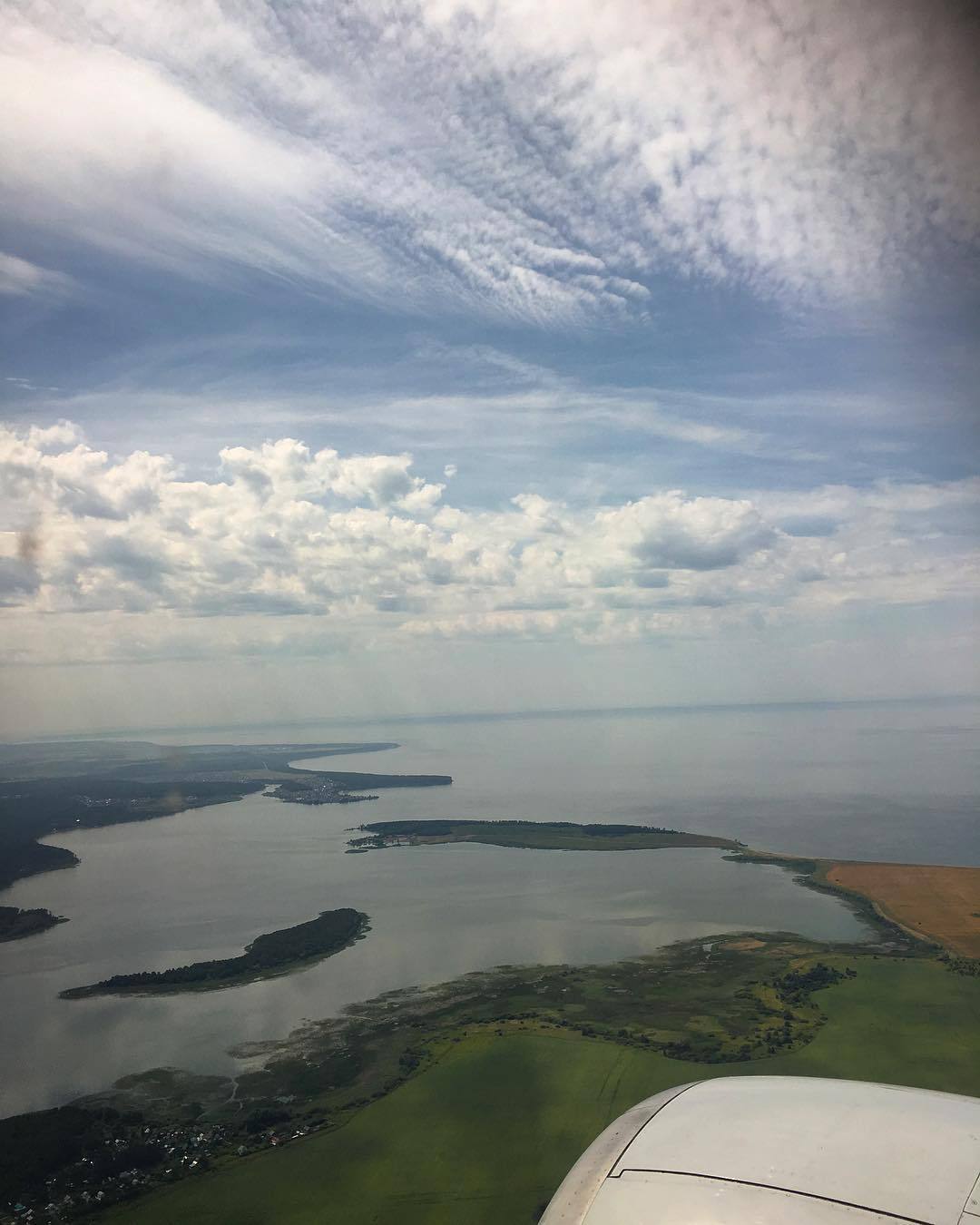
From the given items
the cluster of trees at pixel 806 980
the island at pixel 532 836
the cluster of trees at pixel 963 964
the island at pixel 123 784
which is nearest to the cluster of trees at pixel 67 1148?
the cluster of trees at pixel 806 980

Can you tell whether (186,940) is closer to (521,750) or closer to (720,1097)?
(720,1097)

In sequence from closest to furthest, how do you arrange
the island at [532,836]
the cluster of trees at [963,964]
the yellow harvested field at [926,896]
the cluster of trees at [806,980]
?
1. the cluster of trees at [806,980]
2. the cluster of trees at [963,964]
3. the yellow harvested field at [926,896]
4. the island at [532,836]

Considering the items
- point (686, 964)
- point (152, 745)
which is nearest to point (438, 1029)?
point (686, 964)

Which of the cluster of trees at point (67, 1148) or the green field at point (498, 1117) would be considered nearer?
the green field at point (498, 1117)

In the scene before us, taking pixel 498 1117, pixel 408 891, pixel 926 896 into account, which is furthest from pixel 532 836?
pixel 498 1117

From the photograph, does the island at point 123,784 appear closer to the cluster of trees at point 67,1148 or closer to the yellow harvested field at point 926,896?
the cluster of trees at point 67,1148

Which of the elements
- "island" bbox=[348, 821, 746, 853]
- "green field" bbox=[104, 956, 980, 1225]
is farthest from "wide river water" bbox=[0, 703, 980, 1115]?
"green field" bbox=[104, 956, 980, 1225]
